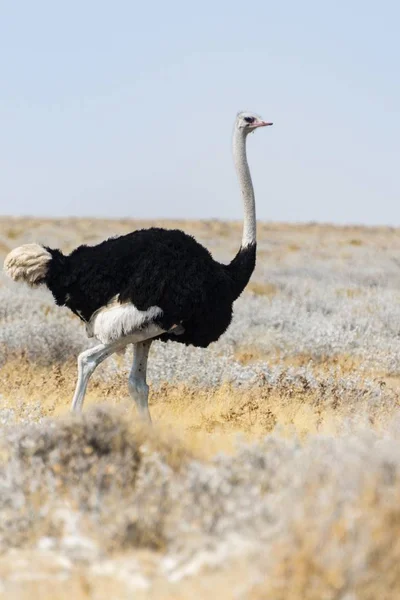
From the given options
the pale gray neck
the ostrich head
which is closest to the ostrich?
the pale gray neck

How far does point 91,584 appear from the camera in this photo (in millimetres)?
3652

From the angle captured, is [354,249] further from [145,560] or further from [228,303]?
[145,560]

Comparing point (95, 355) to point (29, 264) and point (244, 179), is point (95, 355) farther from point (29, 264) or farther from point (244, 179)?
point (244, 179)

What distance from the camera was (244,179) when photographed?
8141 mm

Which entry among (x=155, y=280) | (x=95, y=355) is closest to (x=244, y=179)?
(x=155, y=280)

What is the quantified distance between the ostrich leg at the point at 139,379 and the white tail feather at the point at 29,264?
2.78ft

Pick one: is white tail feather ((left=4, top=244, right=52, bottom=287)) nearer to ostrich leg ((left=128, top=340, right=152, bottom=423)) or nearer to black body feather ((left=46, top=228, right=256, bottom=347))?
black body feather ((left=46, top=228, right=256, bottom=347))

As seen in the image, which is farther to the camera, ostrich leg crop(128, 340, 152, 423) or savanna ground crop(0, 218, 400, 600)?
ostrich leg crop(128, 340, 152, 423)

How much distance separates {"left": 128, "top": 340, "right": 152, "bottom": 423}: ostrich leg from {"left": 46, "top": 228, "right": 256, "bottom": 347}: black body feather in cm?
29

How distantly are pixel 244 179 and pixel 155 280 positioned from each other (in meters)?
1.58

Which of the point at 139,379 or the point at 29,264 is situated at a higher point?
the point at 29,264

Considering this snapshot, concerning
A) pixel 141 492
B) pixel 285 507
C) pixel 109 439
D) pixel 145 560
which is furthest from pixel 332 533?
pixel 109 439

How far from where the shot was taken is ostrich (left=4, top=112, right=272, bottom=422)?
6930 millimetres

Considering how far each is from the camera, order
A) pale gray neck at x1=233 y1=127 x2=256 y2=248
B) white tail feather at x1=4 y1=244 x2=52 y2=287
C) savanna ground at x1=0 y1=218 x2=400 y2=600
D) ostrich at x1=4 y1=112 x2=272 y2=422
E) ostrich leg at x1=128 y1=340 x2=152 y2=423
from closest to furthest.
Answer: savanna ground at x1=0 y1=218 x2=400 y2=600 → ostrich at x1=4 y1=112 x2=272 y2=422 → white tail feather at x1=4 y1=244 x2=52 y2=287 → ostrich leg at x1=128 y1=340 x2=152 y2=423 → pale gray neck at x1=233 y1=127 x2=256 y2=248
